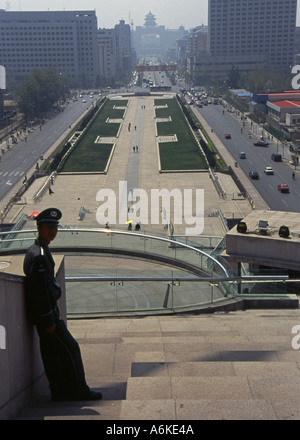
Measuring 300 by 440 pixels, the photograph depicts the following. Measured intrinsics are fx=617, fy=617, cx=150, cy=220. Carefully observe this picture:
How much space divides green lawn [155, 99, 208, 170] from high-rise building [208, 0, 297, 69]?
75.2 metres

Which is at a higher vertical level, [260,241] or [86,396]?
[86,396]

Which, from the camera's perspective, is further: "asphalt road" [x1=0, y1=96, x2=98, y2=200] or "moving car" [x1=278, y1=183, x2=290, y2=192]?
"asphalt road" [x1=0, y1=96, x2=98, y2=200]

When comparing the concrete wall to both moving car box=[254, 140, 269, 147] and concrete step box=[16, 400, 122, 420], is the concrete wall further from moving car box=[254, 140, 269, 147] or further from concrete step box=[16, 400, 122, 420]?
moving car box=[254, 140, 269, 147]

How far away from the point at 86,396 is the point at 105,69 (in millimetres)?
158504

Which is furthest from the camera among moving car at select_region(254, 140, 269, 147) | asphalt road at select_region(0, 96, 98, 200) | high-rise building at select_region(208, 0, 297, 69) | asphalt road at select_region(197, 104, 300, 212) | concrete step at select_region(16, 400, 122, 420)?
high-rise building at select_region(208, 0, 297, 69)

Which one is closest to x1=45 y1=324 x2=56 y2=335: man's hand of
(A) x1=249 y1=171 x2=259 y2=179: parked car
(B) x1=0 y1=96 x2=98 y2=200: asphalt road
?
(B) x1=0 y1=96 x2=98 y2=200: asphalt road

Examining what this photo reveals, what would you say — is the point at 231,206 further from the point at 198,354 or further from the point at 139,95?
the point at 139,95

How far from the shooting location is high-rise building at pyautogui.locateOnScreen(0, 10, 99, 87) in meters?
145

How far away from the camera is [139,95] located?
Result: 381 feet

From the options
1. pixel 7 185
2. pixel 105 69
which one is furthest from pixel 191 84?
pixel 7 185

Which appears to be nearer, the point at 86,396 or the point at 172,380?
the point at 172,380

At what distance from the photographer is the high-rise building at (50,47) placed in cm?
14538

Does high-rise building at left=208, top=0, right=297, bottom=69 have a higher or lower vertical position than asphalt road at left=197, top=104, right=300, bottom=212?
higher

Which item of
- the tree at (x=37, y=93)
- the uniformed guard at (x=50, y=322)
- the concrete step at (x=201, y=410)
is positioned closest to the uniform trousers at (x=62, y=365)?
the uniformed guard at (x=50, y=322)
